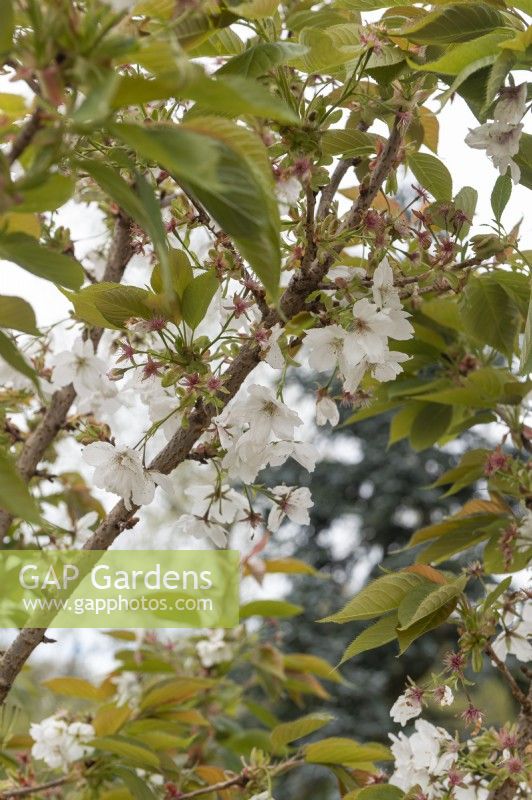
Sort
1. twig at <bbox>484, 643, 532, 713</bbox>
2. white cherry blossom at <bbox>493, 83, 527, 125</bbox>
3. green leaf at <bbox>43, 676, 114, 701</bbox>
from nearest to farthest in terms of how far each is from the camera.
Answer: white cherry blossom at <bbox>493, 83, 527, 125</bbox>
twig at <bbox>484, 643, 532, 713</bbox>
green leaf at <bbox>43, 676, 114, 701</bbox>

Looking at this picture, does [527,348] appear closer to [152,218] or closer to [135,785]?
[152,218]

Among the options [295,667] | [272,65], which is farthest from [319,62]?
[295,667]

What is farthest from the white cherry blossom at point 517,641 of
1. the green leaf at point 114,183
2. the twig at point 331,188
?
the green leaf at point 114,183

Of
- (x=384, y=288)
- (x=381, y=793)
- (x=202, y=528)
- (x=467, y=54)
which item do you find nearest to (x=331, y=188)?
(x=384, y=288)

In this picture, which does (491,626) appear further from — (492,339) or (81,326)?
(81,326)

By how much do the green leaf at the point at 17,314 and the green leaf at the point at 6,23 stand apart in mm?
160

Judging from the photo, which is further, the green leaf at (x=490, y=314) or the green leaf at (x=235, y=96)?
the green leaf at (x=490, y=314)

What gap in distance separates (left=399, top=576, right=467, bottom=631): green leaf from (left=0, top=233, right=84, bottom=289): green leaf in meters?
0.44

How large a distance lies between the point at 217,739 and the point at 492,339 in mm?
1226

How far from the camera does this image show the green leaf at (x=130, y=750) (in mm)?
1022

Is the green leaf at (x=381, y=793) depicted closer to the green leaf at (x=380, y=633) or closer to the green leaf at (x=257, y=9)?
the green leaf at (x=380, y=633)

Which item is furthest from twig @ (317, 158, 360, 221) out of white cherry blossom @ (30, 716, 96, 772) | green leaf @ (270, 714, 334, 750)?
white cherry blossom @ (30, 716, 96, 772)

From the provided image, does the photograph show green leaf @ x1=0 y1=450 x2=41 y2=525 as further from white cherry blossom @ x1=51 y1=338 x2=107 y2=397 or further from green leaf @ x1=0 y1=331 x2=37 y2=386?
white cherry blossom @ x1=51 y1=338 x2=107 y2=397

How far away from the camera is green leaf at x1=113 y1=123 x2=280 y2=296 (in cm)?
41
